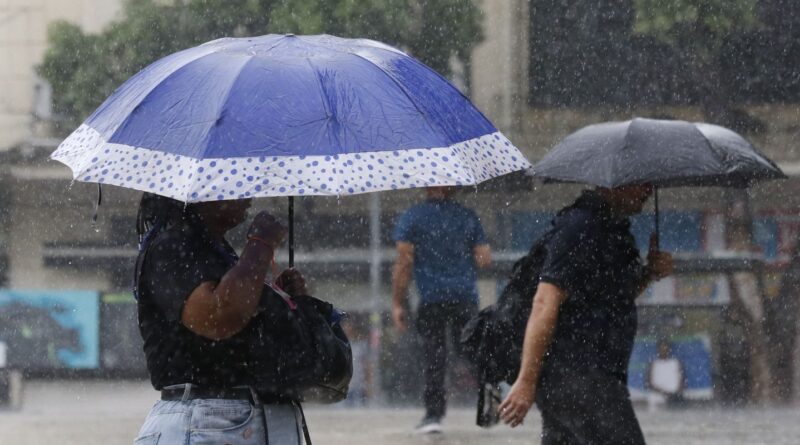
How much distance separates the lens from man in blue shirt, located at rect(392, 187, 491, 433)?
812 centimetres

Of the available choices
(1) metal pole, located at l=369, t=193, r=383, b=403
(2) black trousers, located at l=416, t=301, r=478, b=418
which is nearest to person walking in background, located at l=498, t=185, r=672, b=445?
(2) black trousers, located at l=416, t=301, r=478, b=418

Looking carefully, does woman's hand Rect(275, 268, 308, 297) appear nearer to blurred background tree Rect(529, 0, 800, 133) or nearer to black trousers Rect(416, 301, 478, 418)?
black trousers Rect(416, 301, 478, 418)

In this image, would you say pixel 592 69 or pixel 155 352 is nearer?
pixel 155 352

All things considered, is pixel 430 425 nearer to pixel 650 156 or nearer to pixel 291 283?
pixel 650 156

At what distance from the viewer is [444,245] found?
26.7 feet

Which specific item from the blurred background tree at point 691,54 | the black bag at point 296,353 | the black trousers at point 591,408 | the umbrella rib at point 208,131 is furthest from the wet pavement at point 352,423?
the umbrella rib at point 208,131

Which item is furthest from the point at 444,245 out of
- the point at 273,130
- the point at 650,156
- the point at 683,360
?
the point at 273,130

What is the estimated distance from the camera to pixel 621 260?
15.1ft

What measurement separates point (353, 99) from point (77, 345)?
773 cm

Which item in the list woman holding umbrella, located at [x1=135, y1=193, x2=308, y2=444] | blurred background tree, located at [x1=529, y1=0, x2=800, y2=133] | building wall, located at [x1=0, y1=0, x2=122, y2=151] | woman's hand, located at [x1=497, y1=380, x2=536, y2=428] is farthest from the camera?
building wall, located at [x1=0, y1=0, x2=122, y2=151]

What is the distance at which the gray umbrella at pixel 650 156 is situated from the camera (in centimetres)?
482

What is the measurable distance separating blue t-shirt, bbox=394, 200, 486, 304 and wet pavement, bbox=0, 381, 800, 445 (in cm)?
89

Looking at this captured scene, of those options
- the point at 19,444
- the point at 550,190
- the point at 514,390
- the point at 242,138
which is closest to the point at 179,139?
the point at 242,138

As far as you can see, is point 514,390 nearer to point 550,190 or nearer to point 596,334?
point 596,334
